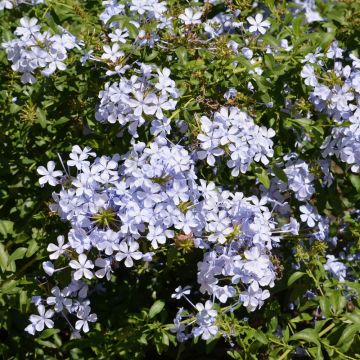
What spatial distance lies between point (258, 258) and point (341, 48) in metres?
1.24

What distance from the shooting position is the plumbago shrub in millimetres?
2410

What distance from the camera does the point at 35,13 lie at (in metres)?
3.12

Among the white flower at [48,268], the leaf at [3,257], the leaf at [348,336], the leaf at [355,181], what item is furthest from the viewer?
the leaf at [355,181]

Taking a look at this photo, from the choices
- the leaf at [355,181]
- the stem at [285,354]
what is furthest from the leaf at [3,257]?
the leaf at [355,181]

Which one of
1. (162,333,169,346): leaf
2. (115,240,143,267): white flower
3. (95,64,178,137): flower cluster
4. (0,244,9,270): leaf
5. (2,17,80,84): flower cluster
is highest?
(95,64,178,137): flower cluster

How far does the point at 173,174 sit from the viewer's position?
2.39 m

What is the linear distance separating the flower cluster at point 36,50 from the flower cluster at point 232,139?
0.64 metres

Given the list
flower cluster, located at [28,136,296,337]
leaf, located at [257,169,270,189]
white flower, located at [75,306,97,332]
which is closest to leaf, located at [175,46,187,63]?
flower cluster, located at [28,136,296,337]

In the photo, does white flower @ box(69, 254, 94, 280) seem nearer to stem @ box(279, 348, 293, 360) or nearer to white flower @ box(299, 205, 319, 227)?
stem @ box(279, 348, 293, 360)

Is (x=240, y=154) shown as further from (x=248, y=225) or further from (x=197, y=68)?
(x=197, y=68)

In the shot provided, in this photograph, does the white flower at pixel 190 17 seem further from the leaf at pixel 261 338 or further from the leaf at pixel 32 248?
the leaf at pixel 261 338

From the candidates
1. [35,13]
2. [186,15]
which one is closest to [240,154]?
[186,15]

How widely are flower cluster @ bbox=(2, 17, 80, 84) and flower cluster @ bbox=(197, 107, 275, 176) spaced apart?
639 mm

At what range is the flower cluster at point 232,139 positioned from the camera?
8.14 feet
